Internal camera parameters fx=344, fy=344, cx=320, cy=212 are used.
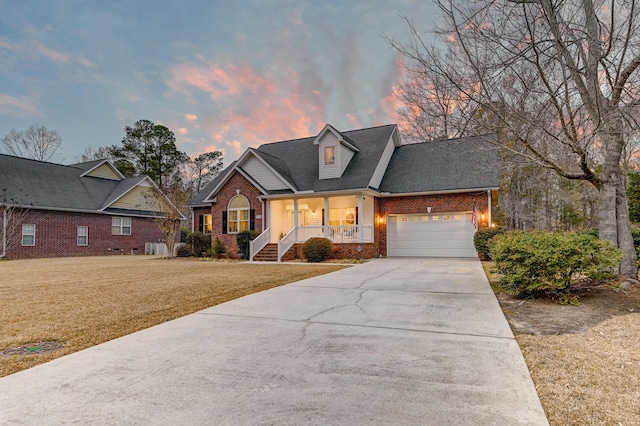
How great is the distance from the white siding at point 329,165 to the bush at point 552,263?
12.1 meters

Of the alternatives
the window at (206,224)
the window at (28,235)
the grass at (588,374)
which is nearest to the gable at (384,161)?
the window at (206,224)

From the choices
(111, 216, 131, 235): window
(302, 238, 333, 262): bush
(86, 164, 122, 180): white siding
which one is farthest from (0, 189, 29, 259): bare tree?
(302, 238, 333, 262): bush

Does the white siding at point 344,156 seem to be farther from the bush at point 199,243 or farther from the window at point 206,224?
the window at point 206,224

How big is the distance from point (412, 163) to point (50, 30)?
20.1m

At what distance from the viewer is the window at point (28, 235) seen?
67.3 ft

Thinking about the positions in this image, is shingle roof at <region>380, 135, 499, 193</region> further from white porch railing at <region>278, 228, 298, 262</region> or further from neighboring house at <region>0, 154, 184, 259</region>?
neighboring house at <region>0, 154, 184, 259</region>

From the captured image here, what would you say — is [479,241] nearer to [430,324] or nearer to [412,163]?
[412,163]

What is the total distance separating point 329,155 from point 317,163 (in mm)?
1650

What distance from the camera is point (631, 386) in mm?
2832

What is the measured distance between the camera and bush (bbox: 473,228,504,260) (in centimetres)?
1470

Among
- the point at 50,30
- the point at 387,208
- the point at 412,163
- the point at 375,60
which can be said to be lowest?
the point at 387,208

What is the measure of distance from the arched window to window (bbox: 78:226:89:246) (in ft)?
37.5

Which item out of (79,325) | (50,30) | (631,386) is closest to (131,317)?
(79,325)

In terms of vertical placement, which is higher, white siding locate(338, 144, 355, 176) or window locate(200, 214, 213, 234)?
white siding locate(338, 144, 355, 176)
